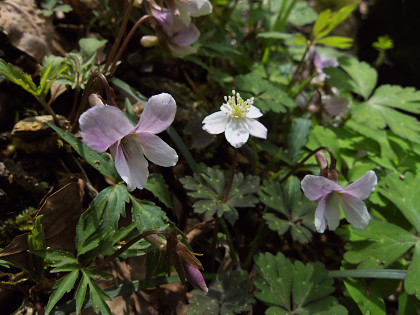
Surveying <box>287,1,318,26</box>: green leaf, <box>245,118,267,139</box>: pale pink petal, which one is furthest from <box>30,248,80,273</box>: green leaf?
<box>287,1,318,26</box>: green leaf

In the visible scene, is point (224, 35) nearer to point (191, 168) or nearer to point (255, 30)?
point (255, 30)

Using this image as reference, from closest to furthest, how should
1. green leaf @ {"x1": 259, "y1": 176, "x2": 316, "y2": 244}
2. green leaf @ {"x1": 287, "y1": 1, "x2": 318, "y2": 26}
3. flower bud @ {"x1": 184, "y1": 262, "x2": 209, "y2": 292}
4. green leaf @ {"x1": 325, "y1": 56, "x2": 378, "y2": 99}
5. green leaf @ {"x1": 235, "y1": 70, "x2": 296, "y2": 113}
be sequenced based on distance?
1. flower bud @ {"x1": 184, "y1": 262, "x2": 209, "y2": 292}
2. green leaf @ {"x1": 259, "y1": 176, "x2": 316, "y2": 244}
3. green leaf @ {"x1": 235, "y1": 70, "x2": 296, "y2": 113}
4. green leaf @ {"x1": 325, "y1": 56, "x2": 378, "y2": 99}
5. green leaf @ {"x1": 287, "y1": 1, "x2": 318, "y2": 26}

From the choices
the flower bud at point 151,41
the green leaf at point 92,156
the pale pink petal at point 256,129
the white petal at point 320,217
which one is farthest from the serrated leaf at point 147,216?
the flower bud at point 151,41

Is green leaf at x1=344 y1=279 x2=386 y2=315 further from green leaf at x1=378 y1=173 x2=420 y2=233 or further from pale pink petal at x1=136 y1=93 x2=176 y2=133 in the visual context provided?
pale pink petal at x1=136 y1=93 x2=176 y2=133

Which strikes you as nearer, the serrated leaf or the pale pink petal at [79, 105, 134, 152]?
the pale pink petal at [79, 105, 134, 152]

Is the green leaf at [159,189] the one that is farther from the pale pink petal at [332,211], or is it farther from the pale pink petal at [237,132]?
the pale pink petal at [332,211]

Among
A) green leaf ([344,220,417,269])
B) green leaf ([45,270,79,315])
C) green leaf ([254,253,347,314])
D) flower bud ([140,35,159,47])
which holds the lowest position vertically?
green leaf ([254,253,347,314])

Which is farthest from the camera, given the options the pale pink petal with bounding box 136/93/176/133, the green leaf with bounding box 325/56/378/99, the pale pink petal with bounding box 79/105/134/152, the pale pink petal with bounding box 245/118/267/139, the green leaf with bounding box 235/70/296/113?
the green leaf with bounding box 325/56/378/99

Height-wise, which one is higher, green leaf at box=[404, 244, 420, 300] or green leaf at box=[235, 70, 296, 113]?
green leaf at box=[235, 70, 296, 113]
